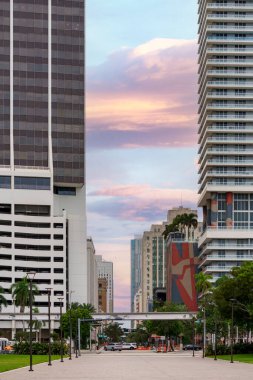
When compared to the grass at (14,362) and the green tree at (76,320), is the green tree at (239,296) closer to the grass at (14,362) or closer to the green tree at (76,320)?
the grass at (14,362)

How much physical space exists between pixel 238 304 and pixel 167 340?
7618cm

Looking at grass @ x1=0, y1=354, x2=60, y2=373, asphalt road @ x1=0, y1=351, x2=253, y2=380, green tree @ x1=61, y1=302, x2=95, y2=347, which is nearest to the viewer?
asphalt road @ x1=0, y1=351, x2=253, y2=380

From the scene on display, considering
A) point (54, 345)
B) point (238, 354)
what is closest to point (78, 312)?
point (54, 345)

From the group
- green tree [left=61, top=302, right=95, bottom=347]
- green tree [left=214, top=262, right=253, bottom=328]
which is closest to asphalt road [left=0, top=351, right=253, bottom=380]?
green tree [left=214, top=262, right=253, bottom=328]

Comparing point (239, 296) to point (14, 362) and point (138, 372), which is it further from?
point (138, 372)

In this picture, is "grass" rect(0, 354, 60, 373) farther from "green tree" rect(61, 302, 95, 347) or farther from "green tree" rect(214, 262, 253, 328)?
"green tree" rect(61, 302, 95, 347)

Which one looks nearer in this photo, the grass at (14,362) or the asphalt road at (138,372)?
the asphalt road at (138,372)

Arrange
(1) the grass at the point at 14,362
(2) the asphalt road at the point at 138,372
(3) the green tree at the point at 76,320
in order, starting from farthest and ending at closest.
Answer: (3) the green tree at the point at 76,320
(1) the grass at the point at 14,362
(2) the asphalt road at the point at 138,372

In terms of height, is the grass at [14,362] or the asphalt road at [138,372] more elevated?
the asphalt road at [138,372]

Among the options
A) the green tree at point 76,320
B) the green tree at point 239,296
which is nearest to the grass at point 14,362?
the green tree at point 239,296

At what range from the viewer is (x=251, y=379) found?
160ft

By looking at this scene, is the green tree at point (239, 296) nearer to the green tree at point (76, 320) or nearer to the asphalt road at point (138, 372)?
the asphalt road at point (138, 372)

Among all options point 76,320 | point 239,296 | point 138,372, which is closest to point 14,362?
point 138,372

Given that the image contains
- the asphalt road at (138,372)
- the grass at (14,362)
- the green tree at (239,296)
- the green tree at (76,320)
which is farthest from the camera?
the green tree at (76,320)
